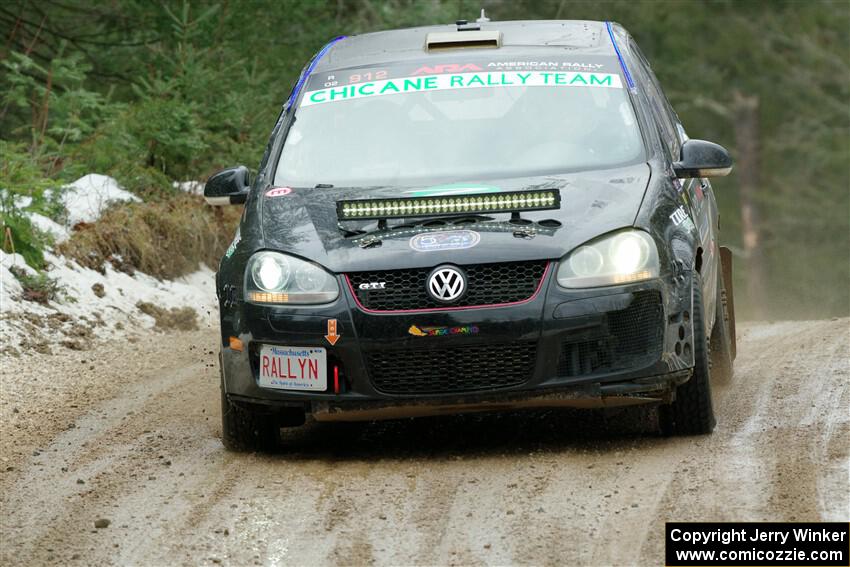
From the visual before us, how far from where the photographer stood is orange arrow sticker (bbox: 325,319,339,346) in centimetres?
622

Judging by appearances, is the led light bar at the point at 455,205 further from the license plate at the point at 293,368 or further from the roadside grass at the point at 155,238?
the roadside grass at the point at 155,238

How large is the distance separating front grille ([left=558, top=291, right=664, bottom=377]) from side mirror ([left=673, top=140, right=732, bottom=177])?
1.06 meters

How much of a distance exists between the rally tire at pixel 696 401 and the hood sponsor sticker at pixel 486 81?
1428 millimetres

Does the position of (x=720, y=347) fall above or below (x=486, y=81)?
below

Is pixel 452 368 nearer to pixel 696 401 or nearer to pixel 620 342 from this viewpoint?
pixel 620 342

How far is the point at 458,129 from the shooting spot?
735 cm

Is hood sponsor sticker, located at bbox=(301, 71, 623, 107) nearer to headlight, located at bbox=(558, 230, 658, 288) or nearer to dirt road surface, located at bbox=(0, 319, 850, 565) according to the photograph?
headlight, located at bbox=(558, 230, 658, 288)

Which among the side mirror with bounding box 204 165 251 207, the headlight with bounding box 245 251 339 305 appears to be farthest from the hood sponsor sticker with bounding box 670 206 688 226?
the side mirror with bounding box 204 165 251 207

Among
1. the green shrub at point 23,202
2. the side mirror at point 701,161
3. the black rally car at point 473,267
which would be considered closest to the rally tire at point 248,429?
the black rally car at point 473,267

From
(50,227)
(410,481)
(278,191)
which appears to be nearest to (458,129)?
(278,191)

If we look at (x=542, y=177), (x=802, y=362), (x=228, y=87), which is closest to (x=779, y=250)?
(x=228, y=87)

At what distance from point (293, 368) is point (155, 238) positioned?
6620 mm

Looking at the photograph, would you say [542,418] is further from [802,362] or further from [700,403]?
[802,362]

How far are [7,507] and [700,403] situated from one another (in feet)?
9.63
